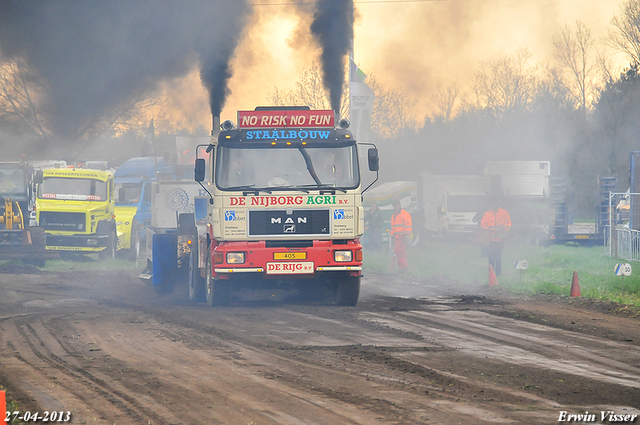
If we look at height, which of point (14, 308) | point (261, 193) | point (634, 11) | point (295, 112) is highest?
point (634, 11)

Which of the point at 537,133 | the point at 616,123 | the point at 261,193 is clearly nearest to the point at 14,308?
the point at 261,193

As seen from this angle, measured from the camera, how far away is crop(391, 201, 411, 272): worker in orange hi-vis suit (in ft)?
65.2

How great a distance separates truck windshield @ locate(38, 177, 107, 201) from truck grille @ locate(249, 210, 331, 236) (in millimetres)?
13986

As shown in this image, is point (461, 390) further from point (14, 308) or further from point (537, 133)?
point (537, 133)

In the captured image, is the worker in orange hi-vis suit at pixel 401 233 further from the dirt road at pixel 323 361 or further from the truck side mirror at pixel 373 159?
the truck side mirror at pixel 373 159

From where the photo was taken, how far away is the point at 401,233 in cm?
1992

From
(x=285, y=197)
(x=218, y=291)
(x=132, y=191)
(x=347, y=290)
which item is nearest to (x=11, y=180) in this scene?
(x=132, y=191)

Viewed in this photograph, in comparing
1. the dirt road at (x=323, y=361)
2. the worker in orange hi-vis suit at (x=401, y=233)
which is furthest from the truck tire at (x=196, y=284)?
the worker in orange hi-vis suit at (x=401, y=233)

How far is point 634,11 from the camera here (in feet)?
150

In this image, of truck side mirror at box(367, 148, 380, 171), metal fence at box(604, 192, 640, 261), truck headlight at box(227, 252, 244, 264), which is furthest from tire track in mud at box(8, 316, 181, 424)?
metal fence at box(604, 192, 640, 261)

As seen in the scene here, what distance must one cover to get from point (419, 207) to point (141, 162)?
1351cm

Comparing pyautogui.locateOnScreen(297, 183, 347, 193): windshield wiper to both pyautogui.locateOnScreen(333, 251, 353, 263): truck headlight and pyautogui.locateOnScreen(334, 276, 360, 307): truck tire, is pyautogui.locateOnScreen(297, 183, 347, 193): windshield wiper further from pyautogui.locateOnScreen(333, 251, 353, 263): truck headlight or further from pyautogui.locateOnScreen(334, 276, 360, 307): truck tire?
pyautogui.locateOnScreen(334, 276, 360, 307): truck tire

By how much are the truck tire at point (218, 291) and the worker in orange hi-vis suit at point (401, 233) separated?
7.72 meters

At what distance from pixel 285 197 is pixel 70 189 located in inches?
573
